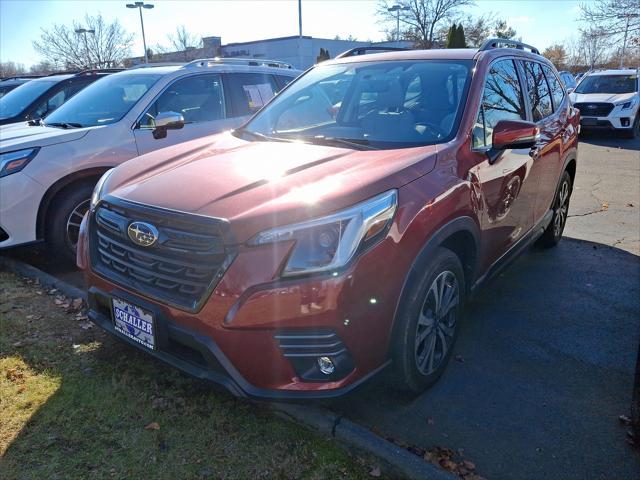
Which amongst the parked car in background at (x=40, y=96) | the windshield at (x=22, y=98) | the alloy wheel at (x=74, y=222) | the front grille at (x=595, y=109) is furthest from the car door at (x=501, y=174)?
the front grille at (x=595, y=109)

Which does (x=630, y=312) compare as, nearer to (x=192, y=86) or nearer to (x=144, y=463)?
(x=144, y=463)

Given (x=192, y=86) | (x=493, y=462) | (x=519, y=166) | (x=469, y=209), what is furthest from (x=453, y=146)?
(x=192, y=86)

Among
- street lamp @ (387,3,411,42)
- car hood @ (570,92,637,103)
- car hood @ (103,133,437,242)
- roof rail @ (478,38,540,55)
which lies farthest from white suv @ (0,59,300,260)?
street lamp @ (387,3,411,42)

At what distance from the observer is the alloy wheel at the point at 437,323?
2775mm

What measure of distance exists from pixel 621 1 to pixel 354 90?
26346 millimetres

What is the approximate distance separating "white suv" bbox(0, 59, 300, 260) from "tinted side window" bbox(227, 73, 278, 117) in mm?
12

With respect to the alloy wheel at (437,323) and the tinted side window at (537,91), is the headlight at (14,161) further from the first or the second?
the tinted side window at (537,91)

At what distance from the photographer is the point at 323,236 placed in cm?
224

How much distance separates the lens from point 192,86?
5.67m

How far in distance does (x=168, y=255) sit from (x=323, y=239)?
755mm

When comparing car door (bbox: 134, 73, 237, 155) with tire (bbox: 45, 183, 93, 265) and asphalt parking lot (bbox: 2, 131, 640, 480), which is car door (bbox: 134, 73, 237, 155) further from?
asphalt parking lot (bbox: 2, 131, 640, 480)

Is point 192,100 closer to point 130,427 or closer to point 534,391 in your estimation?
point 130,427

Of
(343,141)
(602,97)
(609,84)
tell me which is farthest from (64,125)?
(609,84)

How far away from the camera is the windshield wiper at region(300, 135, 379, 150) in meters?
3.08
